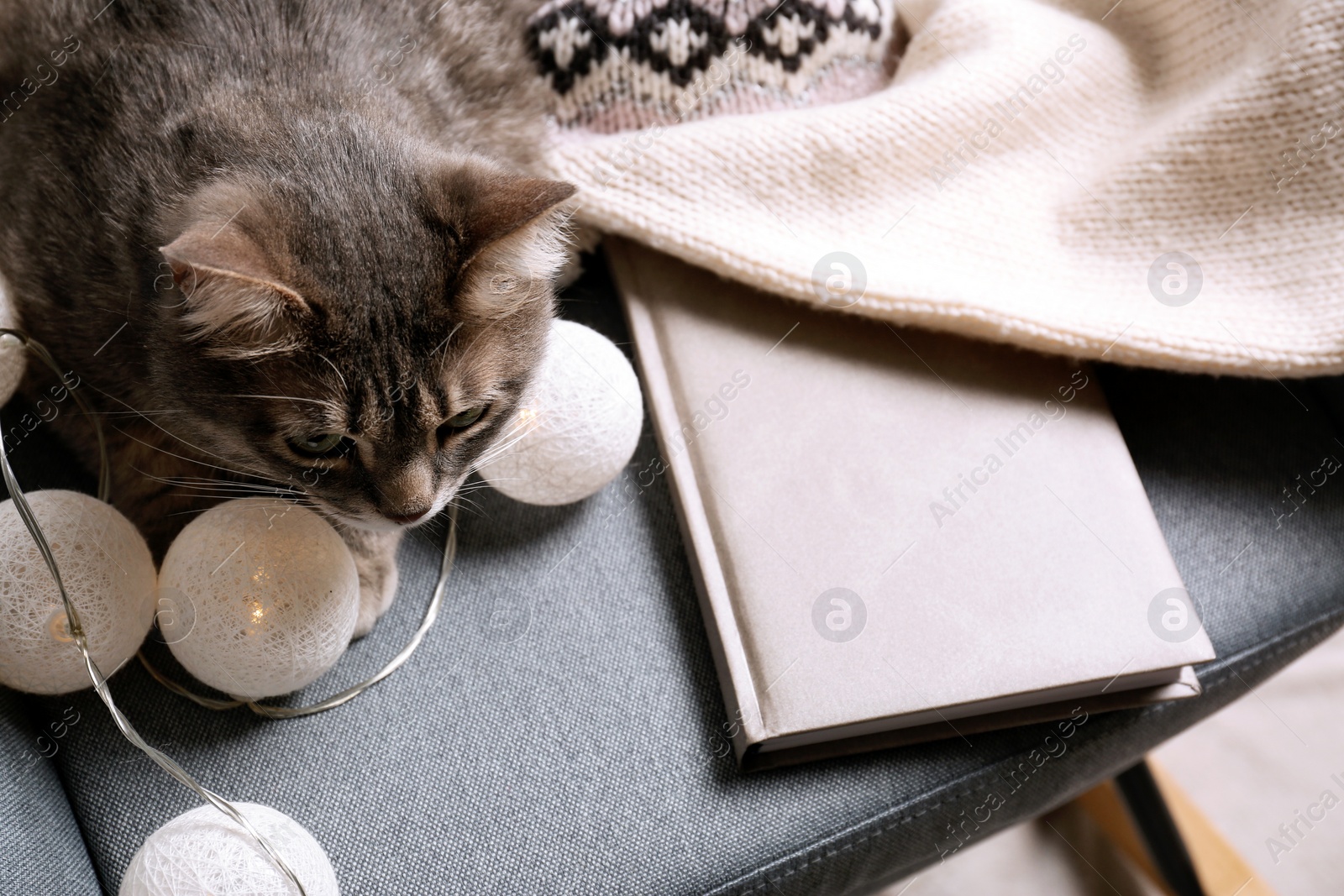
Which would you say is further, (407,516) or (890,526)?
(890,526)

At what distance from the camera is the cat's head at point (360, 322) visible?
59cm

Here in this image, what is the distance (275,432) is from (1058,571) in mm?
666

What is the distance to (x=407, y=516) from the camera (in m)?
0.69

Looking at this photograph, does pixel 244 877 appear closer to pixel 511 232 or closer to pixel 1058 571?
pixel 511 232

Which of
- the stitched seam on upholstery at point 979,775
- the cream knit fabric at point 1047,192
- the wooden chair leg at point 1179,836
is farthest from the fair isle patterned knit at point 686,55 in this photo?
the wooden chair leg at point 1179,836

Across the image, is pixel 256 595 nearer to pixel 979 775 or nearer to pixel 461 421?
pixel 461 421

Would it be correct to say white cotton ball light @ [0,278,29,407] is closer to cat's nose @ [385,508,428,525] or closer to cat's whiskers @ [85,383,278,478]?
cat's whiskers @ [85,383,278,478]

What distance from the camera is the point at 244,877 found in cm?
60

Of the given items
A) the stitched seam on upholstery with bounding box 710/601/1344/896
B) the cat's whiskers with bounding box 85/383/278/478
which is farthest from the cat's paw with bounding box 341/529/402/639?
the stitched seam on upholstery with bounding box 710/601/1344/896

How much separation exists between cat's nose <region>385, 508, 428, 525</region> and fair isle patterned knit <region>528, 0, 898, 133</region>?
487mm

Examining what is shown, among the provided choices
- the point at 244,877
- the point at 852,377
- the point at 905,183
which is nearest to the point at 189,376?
the point at 244,877

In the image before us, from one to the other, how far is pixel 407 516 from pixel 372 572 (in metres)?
0.14

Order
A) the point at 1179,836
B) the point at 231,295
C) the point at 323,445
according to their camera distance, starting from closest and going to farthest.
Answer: the point at 231,295 < the point at 323,445 < the point at 1179,836

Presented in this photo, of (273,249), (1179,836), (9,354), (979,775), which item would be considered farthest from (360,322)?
(1179,836)
